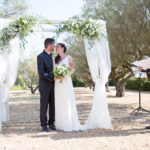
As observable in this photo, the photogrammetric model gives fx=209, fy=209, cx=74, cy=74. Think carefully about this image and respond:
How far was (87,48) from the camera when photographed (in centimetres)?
538

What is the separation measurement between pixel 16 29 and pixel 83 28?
1623mm

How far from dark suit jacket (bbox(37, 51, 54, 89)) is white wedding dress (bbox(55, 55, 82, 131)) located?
0.94 ft

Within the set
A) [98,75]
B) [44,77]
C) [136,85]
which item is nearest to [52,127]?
[44,77]

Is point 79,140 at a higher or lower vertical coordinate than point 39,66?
lower

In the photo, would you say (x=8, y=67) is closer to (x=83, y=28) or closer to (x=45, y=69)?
(x=45, y=69)

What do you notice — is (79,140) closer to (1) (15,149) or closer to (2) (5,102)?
(1) (15,149)

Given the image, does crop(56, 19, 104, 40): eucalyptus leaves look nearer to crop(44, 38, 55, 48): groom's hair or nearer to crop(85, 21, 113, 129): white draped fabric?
crop(85, 21, 113, 129): white draped fabric

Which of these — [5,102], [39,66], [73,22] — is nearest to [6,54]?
[39,66]

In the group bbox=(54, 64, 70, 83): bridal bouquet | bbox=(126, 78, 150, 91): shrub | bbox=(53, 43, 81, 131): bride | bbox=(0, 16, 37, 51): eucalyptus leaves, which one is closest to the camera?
bbox=(54, 64, 70, 83): bridal bouquet

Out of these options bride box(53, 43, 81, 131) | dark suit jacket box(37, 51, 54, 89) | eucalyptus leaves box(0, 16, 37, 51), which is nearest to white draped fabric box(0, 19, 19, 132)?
eucalyptus leaves box(0, 16, 37, 51)

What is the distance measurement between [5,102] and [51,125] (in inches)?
53.7

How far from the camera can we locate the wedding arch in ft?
16.3

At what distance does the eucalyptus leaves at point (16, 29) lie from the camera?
4906 mm

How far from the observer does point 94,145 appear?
149 inches
